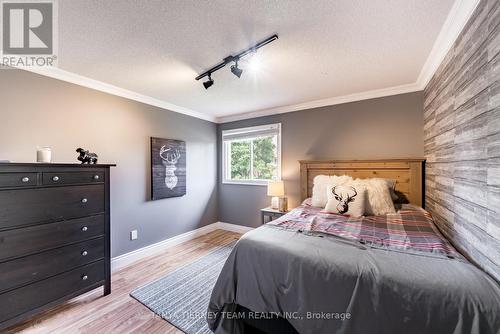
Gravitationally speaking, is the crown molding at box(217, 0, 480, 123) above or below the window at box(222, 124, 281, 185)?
above

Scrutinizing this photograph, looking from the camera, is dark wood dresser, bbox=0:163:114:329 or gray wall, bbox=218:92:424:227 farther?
gray wall, bbox=218:92:424:227

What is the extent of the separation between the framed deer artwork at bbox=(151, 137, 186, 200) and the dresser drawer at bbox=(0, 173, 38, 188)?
1.39 m

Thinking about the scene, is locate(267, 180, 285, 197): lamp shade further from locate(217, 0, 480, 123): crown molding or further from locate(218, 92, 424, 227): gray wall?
locate(217, 0, 480, 123): crown molding

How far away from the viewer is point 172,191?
10.6ft

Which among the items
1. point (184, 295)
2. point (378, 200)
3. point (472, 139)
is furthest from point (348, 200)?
point (184, 295)

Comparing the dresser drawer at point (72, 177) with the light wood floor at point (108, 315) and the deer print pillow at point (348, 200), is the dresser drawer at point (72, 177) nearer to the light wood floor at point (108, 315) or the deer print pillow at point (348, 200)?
the light wood floor at point (108, 315)

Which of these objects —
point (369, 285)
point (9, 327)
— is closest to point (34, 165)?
point (9, 327)

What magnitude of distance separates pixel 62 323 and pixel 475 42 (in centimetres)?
356

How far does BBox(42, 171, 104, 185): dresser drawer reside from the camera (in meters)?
1.69

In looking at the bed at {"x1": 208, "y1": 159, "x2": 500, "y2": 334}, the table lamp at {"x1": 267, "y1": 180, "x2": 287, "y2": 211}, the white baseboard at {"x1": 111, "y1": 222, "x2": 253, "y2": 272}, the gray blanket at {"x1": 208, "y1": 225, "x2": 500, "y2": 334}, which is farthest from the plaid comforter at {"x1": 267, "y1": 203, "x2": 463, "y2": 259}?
the white baseboard at {"x1": 111, "y1": 222, "x2": 253, "y2": 272}

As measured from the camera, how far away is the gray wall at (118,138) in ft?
6.33

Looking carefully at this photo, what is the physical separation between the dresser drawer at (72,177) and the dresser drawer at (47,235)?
35 centimetres

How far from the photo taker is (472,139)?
4.24 ft

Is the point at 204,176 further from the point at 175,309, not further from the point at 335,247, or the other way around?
the point at 335,247
